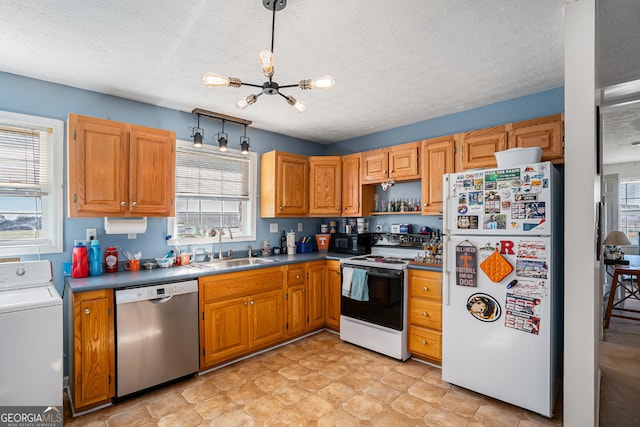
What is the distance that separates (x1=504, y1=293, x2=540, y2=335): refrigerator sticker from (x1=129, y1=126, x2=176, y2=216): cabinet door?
2.92 metres

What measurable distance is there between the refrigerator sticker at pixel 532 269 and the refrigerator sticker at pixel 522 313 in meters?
0.16

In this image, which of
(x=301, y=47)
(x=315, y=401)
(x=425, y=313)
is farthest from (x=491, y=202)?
(x=315, y=401)

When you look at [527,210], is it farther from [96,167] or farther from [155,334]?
[96,167]

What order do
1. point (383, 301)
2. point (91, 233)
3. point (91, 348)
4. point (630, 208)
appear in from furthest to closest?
point (630, 208)
point (383, 301)
point (91, 233)
point (91, 348)

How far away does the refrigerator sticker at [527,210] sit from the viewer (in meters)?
2.20

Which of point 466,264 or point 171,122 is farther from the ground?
point 171,122

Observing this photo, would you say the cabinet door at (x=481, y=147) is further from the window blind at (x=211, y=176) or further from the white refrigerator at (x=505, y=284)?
the window blind at (x=211, y=176)

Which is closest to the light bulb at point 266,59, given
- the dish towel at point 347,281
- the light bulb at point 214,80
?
the light bulb at point 214,80

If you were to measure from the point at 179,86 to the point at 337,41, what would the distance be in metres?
1.50

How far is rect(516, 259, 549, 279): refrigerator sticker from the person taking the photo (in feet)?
7.14

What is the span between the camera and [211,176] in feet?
12.0

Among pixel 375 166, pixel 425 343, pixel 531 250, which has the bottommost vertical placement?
pixel 425 343

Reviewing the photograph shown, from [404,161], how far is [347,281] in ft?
4.96

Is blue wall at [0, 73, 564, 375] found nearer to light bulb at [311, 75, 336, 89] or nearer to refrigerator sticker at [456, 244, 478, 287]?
refrigerator sticker at [456, 244, 478, 287]
